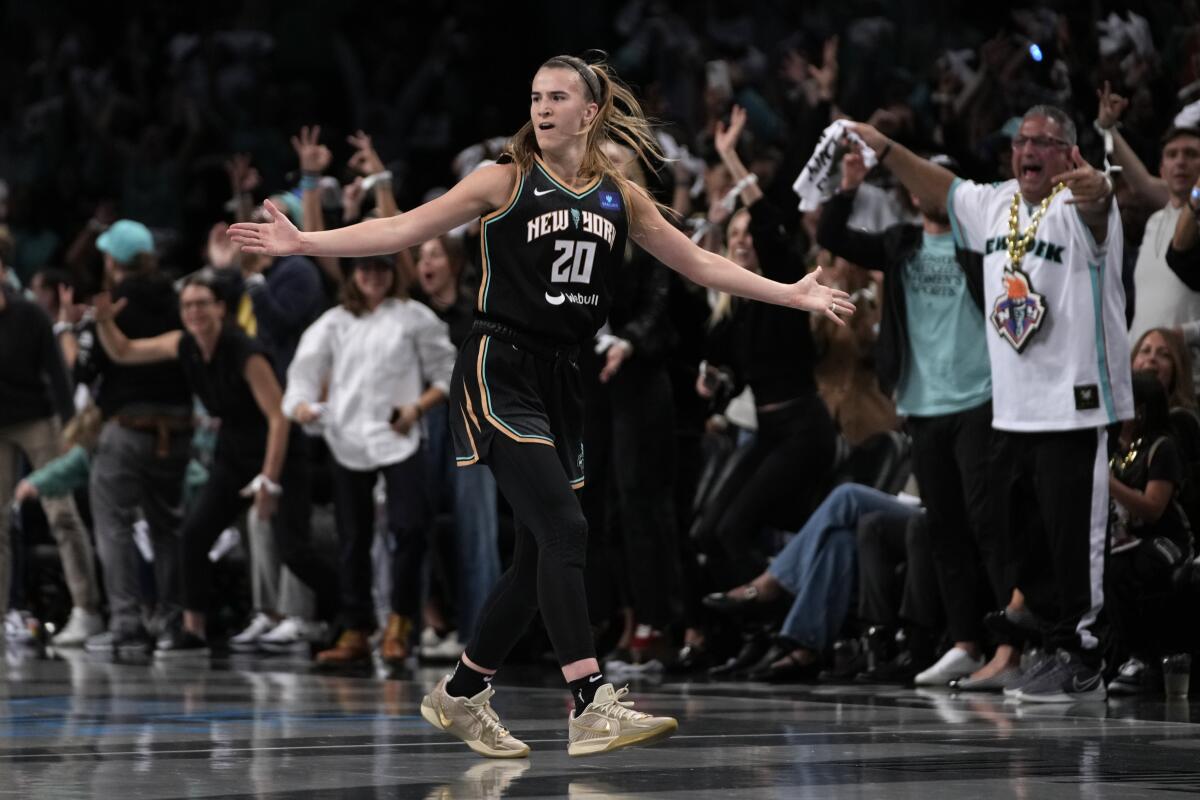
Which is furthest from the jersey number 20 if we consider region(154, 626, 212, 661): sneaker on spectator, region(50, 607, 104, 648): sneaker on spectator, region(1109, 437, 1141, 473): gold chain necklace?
region(50, 607, 104, 648): sneaker on spectator

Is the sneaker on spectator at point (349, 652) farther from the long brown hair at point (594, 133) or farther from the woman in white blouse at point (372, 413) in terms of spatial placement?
the long brown hair at point (594, 133)

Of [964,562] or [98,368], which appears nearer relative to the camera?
[964,562]

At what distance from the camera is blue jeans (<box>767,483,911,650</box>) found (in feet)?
26.5

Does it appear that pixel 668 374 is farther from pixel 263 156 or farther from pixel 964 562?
pixel 263 156

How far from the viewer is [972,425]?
7.41m

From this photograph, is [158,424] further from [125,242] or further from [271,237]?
[271,237]

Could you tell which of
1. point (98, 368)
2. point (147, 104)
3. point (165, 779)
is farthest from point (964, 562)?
point (147, 104)

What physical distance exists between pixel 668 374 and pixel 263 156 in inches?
305

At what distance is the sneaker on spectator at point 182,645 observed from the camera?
9.97 metres

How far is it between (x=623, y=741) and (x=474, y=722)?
0.54 m

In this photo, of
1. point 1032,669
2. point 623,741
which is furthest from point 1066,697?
point 623,741

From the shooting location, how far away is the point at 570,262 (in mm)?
5160

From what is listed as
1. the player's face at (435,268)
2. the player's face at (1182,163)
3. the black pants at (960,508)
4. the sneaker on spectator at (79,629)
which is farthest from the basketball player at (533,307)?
the sneaker on spectator at (79,629)

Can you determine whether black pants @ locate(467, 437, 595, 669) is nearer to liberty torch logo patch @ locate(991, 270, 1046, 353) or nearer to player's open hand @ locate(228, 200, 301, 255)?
player's open hand @ locate(228, 200, 301, 255)
